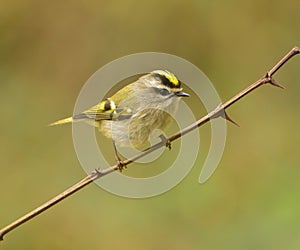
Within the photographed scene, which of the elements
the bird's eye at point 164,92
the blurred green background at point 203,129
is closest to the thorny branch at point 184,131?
the bird's eye at point 164,92

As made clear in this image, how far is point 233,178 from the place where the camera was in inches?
236

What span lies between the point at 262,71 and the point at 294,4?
87 cm

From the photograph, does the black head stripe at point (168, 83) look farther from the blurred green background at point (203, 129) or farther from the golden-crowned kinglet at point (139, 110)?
the blurred green background at point (203, 129)

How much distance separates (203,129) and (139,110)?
394 centimetres

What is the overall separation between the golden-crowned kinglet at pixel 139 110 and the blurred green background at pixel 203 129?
2.60 meters

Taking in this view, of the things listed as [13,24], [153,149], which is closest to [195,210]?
[13,24]

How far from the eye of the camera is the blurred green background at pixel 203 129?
18.1ft

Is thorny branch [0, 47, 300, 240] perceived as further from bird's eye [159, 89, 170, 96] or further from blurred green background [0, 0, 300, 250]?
blurred green background [0, 0, 300, 250]

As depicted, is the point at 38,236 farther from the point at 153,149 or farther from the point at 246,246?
the point at 153,149

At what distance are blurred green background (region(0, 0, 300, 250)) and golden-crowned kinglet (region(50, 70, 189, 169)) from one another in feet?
8.53

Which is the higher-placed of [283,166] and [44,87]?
[44,87]

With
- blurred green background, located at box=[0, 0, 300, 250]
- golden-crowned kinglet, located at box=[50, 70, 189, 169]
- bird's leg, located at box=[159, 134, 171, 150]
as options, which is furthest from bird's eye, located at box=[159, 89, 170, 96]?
blurred green background, located at box=[0, 0, 300, 250]

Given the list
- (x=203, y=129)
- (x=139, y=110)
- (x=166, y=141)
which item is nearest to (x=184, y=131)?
(x=166, y=141)

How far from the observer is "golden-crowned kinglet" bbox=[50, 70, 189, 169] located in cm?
237
